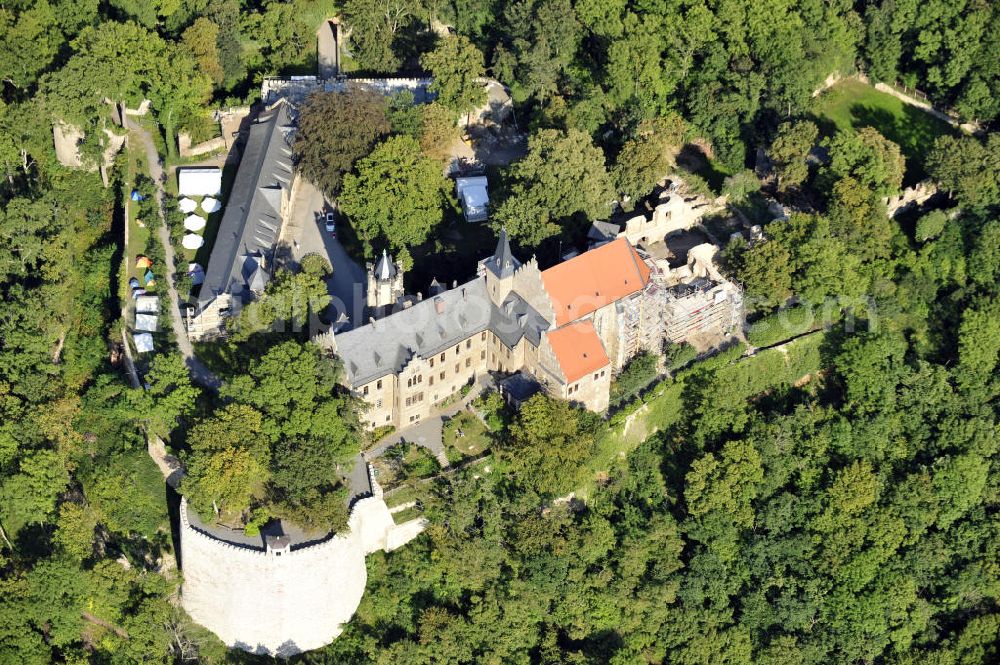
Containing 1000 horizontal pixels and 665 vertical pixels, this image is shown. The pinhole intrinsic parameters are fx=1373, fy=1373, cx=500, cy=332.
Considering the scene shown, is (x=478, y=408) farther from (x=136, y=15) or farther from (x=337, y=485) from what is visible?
(x=136, y=15)

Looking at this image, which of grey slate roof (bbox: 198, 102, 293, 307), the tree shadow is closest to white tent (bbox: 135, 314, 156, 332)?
grey slate roof (bbox: 198, 102, 293, 307)

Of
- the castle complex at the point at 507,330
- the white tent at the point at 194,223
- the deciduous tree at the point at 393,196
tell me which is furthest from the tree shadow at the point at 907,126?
the white tent at the point at 194,223

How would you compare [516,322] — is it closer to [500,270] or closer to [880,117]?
[500,270]

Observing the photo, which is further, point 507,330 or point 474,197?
point 474,197

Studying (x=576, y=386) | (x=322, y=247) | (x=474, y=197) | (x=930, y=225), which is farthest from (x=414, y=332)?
(x=930, y=225)

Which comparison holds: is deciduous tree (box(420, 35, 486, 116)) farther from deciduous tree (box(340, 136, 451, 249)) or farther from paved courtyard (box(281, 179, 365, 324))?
paved courtyard (box(281, 179, 365, 324))
